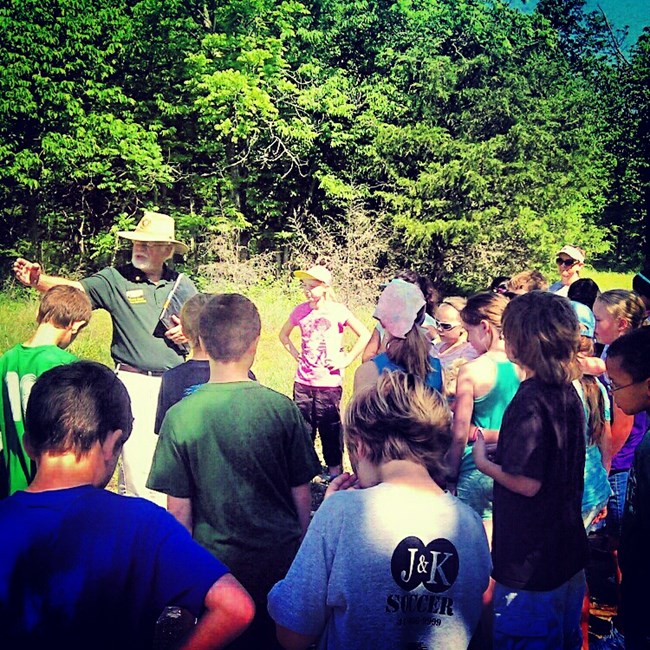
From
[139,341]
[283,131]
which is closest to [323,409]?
[139,341]

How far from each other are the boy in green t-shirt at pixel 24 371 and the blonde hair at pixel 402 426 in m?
1.89

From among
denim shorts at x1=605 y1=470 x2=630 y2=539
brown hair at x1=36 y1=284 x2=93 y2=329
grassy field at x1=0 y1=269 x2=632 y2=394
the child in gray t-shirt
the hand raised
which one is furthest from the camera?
grassy field at x1=0 y1=269 x2=632 y2=394

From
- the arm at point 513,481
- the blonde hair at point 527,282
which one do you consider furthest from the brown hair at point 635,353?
the blonde hair at point 527,282

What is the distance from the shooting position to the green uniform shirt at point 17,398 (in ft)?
10.1

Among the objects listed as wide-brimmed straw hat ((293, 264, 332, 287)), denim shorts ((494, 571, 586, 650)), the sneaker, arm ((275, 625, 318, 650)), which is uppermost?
wide-brimmed straw hat ((293, 264, 332, 287))

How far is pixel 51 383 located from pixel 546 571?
76.3 inches

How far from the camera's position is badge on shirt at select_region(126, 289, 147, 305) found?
14.8 feet

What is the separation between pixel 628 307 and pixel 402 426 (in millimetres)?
2965

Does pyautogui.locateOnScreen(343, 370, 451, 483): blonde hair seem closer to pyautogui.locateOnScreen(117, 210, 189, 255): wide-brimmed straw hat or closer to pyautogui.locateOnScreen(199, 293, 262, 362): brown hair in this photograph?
pyautogui.locateOnScreen(199, 293, 262, 362): brown hair

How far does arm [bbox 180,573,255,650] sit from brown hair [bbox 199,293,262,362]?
1219mm

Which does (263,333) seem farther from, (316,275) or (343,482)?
(343,482)

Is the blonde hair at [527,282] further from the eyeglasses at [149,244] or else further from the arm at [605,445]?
the eyeglasses at [149,244]

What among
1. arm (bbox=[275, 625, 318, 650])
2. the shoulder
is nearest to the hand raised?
arm (bbox=[275, 625, 318, 650])

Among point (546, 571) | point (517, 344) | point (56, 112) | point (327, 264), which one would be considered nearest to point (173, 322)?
point (517, 344)
